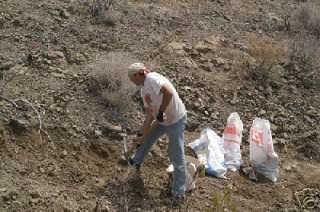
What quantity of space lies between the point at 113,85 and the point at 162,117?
1.55 meters

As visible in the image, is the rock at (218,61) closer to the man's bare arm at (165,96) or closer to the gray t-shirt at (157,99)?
the gray t-shirt at (157,99)

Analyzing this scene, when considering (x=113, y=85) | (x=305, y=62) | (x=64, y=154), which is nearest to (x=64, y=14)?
(x=113, y=85)

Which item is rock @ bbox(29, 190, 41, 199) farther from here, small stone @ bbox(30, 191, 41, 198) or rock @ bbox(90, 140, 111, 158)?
rock @ bbox(90, 140, 111, 158)

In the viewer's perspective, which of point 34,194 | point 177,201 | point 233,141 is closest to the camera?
point 34,194

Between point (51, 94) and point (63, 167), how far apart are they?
3.56 ft

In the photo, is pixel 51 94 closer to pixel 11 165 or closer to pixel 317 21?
pixel 11 165

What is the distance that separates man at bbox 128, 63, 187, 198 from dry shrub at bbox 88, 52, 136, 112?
3.32ft

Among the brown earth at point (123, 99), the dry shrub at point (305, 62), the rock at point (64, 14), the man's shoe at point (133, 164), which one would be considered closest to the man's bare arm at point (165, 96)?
the brown earth at point (123, 99)

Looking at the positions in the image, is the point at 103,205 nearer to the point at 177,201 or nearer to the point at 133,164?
the point at 133,164

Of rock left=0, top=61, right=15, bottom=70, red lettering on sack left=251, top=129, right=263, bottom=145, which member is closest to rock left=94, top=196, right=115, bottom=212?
red lettering on sack left=251, top=129, right=263, bottom=145

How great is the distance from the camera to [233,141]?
6344 mm

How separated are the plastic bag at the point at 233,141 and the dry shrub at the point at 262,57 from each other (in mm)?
1325

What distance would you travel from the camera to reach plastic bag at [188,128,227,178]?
6020 mm

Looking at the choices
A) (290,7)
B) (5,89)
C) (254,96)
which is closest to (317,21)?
(290,7)
